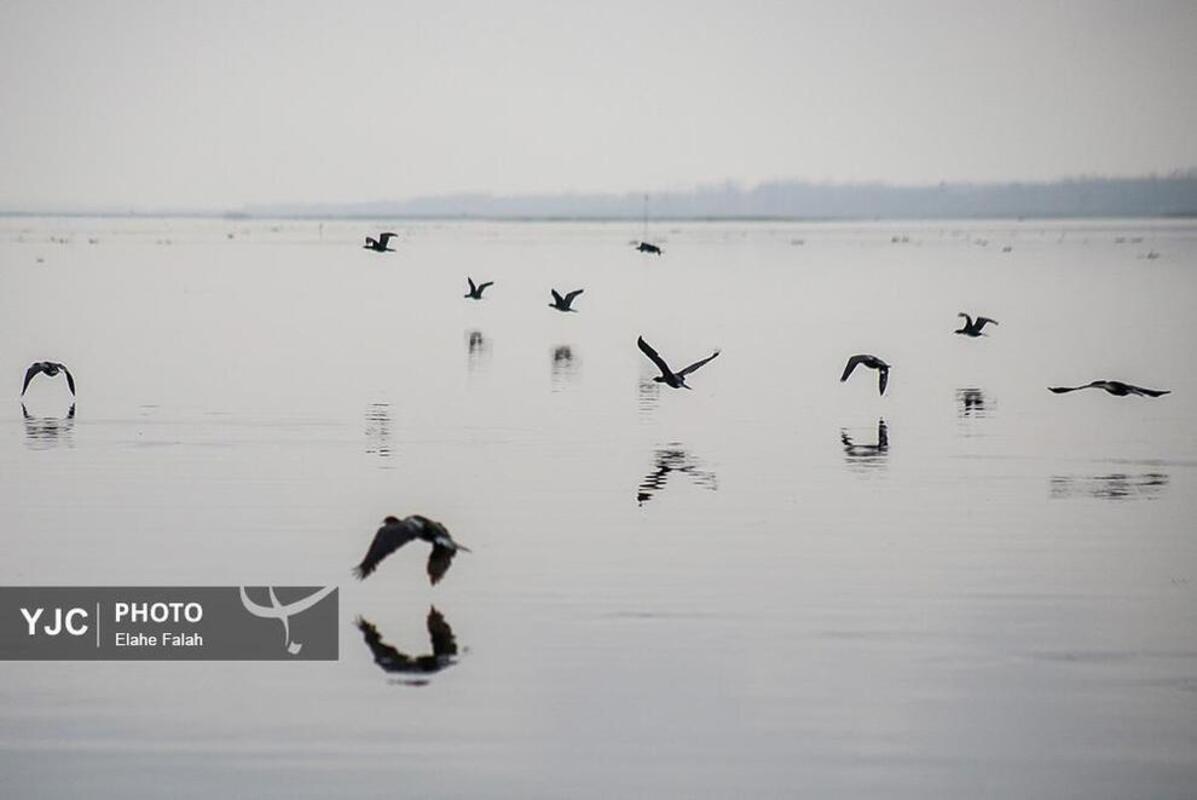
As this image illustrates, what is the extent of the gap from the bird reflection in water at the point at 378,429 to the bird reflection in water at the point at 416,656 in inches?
445

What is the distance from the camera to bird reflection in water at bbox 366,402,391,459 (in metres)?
29.0

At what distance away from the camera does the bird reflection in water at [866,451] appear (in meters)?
27.9

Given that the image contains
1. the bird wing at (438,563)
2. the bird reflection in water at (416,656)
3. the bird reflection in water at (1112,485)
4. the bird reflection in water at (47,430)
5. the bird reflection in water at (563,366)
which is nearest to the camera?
the bird reflection in water at (416,656)

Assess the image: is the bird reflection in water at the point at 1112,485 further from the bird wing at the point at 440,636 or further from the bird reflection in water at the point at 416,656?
the bird reflection in water at the point at 416,656

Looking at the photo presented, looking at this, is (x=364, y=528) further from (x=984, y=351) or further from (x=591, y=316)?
(x=591, y=316)

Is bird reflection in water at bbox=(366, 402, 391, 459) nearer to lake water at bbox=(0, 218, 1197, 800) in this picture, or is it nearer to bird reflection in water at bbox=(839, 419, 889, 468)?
lake water at bbox=(0, 218, 1197, 800)

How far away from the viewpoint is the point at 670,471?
2680 cm

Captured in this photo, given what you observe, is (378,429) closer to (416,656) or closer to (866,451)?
(866,451)

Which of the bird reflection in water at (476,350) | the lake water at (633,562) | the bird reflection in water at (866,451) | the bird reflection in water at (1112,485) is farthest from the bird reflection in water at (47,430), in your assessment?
the bird reflection in water at (1112,485)

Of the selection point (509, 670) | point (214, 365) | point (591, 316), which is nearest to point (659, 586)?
point (509, 670)

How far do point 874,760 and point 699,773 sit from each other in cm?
128

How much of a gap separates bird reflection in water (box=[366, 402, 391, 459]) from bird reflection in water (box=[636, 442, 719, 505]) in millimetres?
4106

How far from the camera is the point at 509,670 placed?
622 inches

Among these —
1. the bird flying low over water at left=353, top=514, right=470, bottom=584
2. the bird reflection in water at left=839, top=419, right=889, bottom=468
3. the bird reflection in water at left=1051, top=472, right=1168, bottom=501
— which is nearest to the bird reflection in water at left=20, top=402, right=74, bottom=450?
the bird reflection in water at left=839, top=419, right=889, bottom=468
